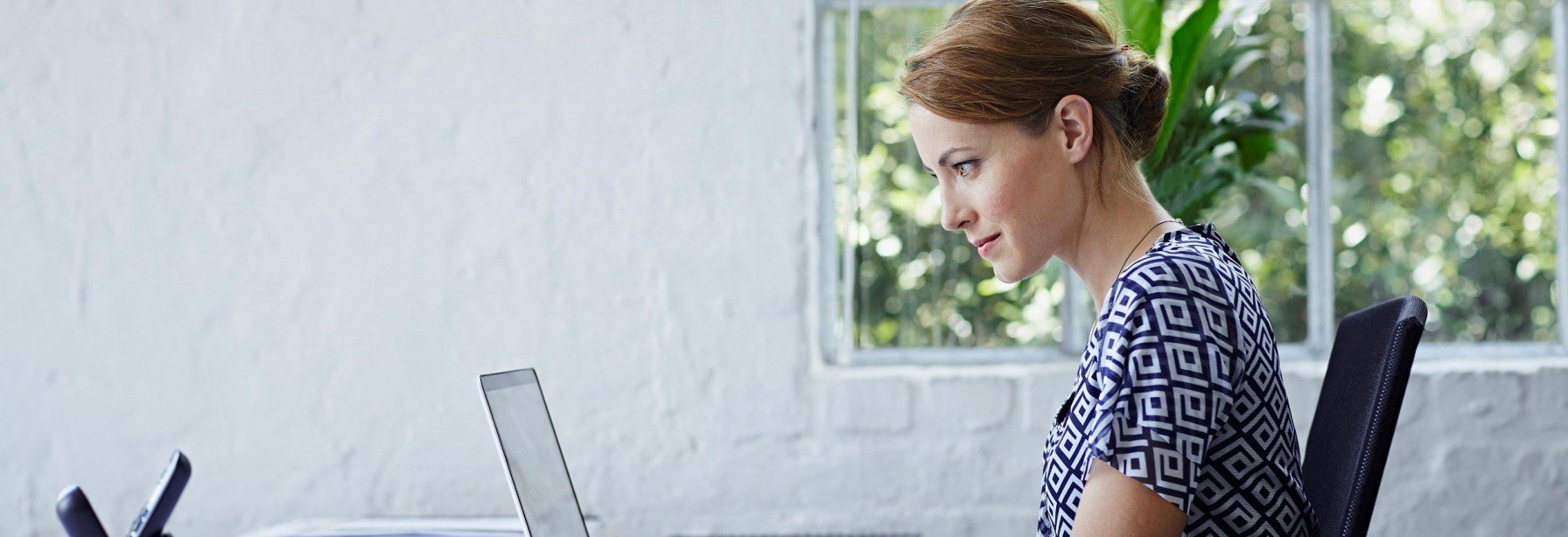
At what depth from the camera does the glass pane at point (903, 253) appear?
2.32m

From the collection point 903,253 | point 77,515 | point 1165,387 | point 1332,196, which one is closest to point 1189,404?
point 1165,387

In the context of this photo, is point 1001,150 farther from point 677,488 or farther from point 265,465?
point 265,465

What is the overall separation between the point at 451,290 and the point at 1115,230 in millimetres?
1423

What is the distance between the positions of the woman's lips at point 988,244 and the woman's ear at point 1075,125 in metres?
0.10

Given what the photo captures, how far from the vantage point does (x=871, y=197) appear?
2.32 metres

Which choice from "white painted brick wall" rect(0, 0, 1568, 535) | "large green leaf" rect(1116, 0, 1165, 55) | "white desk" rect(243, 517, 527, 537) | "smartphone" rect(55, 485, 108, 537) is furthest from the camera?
"white painted brick wall" rect(0, 0, 1568, 535)

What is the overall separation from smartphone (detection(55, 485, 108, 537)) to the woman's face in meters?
0.91

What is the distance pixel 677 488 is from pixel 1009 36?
1.39m

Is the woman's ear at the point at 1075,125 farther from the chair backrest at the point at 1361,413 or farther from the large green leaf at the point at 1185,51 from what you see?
the large green leaf at the point at 1185,51

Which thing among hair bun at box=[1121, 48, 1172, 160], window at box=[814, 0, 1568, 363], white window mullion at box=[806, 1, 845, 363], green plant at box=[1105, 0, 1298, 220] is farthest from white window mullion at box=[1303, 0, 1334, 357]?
hair bun at box=[1121, 48, 1172, 160]

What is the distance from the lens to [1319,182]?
7.60 ft

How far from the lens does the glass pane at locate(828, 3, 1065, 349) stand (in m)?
2.32

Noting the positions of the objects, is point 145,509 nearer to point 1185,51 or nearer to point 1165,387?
point 1165,387

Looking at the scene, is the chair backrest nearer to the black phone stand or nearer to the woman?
the woman
